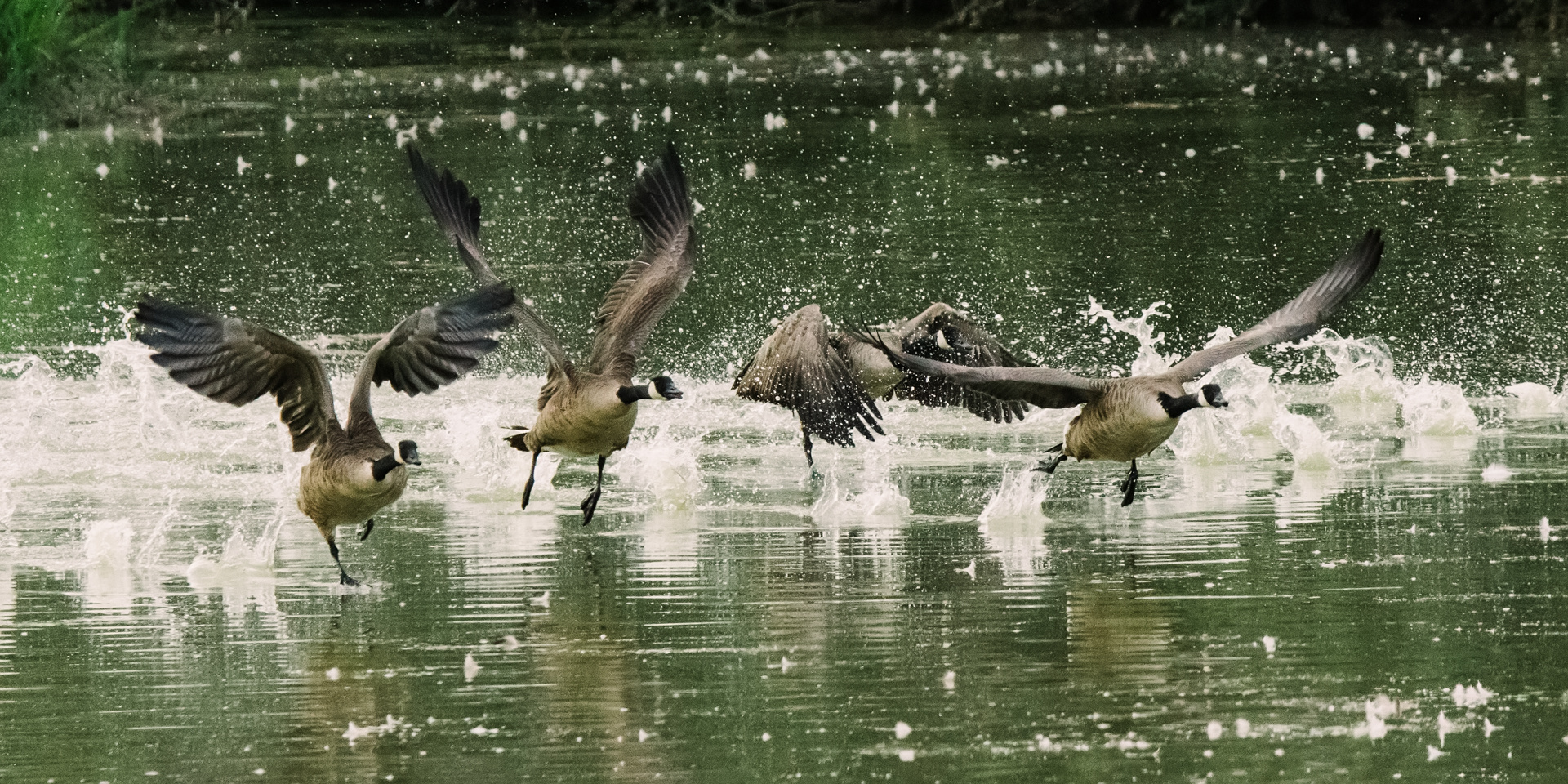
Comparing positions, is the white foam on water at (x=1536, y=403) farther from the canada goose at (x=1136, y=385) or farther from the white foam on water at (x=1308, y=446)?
the canada goose at (x=1136, y=385)

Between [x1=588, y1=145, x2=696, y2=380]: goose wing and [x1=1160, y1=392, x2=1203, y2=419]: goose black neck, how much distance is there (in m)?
2.07

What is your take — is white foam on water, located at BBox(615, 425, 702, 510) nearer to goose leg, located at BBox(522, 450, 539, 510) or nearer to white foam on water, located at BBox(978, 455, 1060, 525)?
goose leg, located at BBox(522, 450, 539, 510)

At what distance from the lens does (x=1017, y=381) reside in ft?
30.4

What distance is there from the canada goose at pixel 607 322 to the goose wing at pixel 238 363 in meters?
0.91

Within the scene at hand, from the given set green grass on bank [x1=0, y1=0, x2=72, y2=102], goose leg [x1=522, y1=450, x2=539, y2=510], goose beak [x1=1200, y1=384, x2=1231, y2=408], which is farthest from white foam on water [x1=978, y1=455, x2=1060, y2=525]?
green grass on bank [x1=0, y1=0, x2=72, y2=102]

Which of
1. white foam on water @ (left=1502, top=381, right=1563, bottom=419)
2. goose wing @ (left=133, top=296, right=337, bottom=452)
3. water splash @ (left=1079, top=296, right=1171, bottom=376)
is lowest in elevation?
white foam on water @ (left=1502, top=381, right=1563, bottom=419)

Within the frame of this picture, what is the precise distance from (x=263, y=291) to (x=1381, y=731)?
10.7m

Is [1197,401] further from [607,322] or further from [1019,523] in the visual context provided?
[607,322]

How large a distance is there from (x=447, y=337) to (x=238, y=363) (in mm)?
735

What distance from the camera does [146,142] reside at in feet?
80.6

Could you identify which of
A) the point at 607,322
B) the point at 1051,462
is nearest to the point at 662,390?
the point at 607,322

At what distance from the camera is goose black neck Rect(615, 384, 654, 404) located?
9.59m

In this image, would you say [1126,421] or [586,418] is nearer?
[1126,421]

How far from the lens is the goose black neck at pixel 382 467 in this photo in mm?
8633
